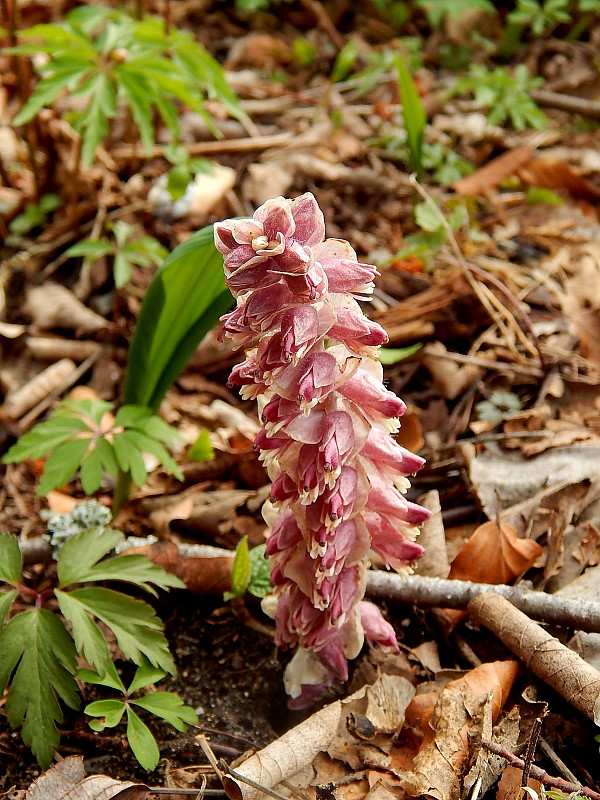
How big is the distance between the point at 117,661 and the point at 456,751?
869 mm

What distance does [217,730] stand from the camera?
1.82 meters

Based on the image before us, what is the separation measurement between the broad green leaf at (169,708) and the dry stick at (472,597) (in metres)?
0.55

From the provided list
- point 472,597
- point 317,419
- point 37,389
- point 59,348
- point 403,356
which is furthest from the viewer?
point 59,348

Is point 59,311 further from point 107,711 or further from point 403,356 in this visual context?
point 107,711

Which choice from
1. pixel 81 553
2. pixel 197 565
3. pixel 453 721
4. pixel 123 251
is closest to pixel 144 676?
pixel 81 553

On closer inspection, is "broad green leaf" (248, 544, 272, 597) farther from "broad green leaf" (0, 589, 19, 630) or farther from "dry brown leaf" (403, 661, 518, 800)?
"broad green leaf" (0, 589, 19, 630)

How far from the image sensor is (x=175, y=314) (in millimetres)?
2105

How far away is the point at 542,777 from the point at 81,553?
1.05 meters

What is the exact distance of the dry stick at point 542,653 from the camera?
1636 millimetres

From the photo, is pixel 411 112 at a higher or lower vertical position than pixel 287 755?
higher

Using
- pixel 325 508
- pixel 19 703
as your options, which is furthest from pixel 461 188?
pixel 19 703

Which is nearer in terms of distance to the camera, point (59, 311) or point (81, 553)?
point (81, 553)

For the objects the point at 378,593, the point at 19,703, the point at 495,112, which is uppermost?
the point at 495,112

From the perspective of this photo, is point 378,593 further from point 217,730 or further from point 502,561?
point 217,730
